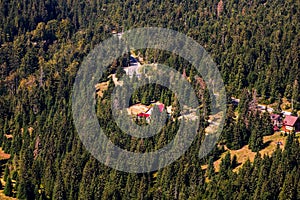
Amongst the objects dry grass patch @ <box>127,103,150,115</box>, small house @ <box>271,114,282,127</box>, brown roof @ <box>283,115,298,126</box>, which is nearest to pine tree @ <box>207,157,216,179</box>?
small house @ <box>271,114,282,127</box>

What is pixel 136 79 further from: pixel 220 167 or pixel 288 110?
pixel 220 167

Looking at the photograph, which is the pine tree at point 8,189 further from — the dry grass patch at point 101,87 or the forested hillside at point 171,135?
the dry grass patch at point 101,87

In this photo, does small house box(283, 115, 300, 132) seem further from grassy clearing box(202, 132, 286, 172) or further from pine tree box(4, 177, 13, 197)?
pine tree box(4, 177, 13, 197)

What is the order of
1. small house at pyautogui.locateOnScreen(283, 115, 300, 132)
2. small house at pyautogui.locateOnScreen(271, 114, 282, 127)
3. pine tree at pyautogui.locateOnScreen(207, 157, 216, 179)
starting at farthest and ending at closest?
small house at pyautogui.locateOnScreen(271, 114, 282, 127), small house at pyautogui.locateOnScreen(283, 115, 300, 132), pine tree at pyautogui.locateOnScreen(207, 157, 216, 179)

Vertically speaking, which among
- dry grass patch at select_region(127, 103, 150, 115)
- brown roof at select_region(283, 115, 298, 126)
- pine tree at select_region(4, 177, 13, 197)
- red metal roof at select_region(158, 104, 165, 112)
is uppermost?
brown roof at select_region(283, 115, 298, 126)

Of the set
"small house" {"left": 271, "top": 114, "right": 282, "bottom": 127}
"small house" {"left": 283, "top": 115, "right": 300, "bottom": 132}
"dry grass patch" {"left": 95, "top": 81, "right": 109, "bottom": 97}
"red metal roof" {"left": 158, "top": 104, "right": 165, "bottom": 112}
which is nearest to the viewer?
"small house" {"left": 283, "top": 115, "right": 300, "bottom": 132}

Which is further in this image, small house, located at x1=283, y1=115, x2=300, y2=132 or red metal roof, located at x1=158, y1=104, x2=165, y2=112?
red metal roof, located at x1=158, y1=104, x2=165, y2=112

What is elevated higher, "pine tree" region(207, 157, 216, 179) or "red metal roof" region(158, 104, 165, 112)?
"red metal roof" region(158, 104, 165, 112)

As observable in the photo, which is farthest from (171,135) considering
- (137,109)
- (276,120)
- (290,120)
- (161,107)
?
(290,120)

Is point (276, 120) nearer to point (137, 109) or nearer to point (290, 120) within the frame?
point (290, 120)

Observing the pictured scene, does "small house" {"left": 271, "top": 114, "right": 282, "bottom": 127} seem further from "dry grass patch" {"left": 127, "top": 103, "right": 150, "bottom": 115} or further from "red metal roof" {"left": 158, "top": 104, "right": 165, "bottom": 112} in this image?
"dry grass patch" {"left": 127, "top": 103, "right": 150, "bottom": 115}
